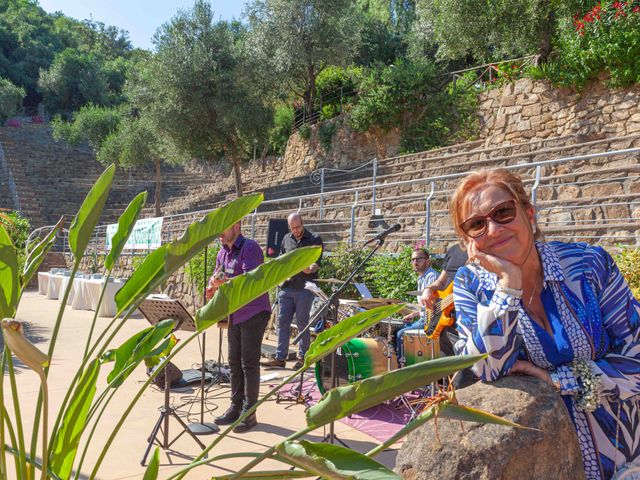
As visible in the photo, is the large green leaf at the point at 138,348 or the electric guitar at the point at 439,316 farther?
the electric guitar at the point at 439,316

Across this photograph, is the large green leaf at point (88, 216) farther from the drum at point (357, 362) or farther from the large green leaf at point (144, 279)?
the drum at point (357, 362)

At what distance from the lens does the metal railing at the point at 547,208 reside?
6184 mm

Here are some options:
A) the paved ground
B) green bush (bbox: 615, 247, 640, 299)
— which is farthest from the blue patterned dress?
green bush (bbox: 615, 247, 640, 299)

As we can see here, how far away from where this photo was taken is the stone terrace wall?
10469mm

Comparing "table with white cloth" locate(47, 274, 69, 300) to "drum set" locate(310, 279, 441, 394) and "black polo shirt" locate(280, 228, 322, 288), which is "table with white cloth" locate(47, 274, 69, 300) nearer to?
"black polo shirt" locate(280, 228, 322, 288)

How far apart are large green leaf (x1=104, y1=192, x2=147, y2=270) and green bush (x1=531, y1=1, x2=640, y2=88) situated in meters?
11.2

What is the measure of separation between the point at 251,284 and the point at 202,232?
188 millimetres

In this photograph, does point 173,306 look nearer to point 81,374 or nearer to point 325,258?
Result: point 81,374

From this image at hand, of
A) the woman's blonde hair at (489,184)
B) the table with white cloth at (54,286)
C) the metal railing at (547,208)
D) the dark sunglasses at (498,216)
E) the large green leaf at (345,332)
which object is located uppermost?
the metal railing at (547,208)

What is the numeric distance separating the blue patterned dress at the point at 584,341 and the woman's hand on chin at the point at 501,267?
36 mm

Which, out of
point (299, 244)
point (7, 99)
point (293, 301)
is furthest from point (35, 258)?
point (7, 99)

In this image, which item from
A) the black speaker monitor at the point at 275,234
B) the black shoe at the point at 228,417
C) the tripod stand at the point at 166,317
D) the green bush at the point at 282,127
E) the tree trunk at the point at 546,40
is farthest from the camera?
the green bush at the point at 282,127

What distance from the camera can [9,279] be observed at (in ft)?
4.56

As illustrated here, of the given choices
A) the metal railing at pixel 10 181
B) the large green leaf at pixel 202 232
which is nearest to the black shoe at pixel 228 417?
the large green leaf at pixel 202 232
